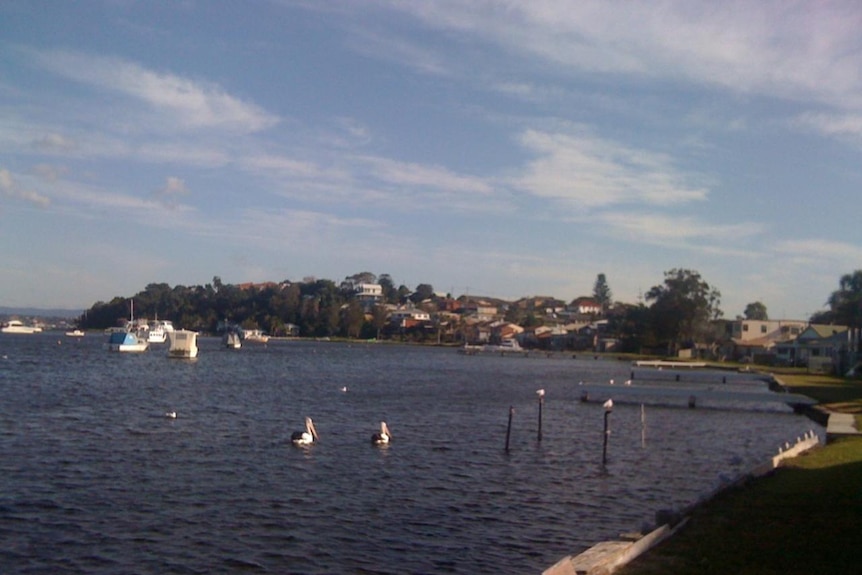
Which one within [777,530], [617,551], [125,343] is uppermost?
[125,343]

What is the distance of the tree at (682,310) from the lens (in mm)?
140250

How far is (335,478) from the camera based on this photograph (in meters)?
27.7

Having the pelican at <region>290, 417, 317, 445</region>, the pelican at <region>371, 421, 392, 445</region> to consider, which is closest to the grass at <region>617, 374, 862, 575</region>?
the pelican at <region>371, 421, 392, 445</region>

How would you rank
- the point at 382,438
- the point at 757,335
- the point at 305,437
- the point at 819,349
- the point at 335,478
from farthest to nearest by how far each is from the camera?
the point at 757,335
the point at 819,349
the point at 382,438
the point at 305,437
the point at 335,478

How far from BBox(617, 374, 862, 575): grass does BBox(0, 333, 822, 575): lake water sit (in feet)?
6.16

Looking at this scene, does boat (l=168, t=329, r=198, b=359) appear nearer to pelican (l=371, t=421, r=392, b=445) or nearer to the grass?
pelican (l=371, t=421, r=392, b=445)

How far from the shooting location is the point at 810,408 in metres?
50.0

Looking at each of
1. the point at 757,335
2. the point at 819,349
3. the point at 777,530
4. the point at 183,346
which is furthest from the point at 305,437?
the point at 757,335

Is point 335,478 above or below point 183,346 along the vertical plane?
below

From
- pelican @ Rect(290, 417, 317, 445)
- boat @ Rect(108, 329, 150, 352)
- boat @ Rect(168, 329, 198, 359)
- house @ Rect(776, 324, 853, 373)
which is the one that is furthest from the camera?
boat @ Rect(108, 329, 150, 352)

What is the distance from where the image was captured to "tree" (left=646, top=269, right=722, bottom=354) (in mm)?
140250

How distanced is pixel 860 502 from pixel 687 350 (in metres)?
125

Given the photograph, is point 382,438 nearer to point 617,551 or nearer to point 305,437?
point 305,437

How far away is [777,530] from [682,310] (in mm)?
128400
